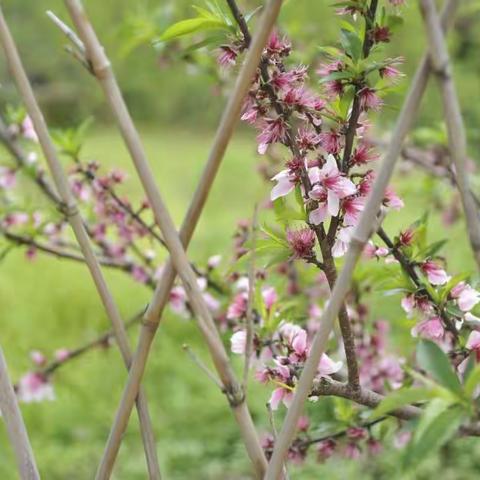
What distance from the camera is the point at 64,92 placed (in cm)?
912

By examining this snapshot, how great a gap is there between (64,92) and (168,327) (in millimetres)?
6120

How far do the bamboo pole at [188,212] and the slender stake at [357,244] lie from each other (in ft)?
0.14

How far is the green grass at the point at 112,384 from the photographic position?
2307 millimetres

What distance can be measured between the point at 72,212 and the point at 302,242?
8.3 inches

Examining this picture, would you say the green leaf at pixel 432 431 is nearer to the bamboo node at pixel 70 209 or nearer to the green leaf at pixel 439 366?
the green leaf at pixel 439 366

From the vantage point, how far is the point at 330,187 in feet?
2.35

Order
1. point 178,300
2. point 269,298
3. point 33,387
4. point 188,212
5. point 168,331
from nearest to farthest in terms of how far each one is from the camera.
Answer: point 188,212 < point 269,298 < point 178,300 < point 33,387 < point 168,331

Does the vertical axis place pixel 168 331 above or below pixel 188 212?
above

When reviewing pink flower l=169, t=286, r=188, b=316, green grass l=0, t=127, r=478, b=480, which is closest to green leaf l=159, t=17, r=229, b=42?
pink flower l=169, t=286, r=188, b=316

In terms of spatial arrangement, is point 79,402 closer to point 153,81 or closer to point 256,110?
point 256,110

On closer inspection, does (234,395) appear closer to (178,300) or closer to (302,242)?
(302,242)

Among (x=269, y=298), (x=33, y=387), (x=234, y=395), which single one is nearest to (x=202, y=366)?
(x=234, y=395)

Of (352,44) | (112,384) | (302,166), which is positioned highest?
(352,44)

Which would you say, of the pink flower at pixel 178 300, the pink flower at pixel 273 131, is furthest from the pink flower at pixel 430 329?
the pink flower at pixel 178 300
